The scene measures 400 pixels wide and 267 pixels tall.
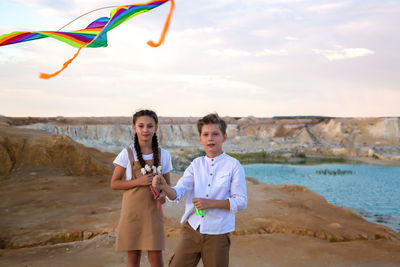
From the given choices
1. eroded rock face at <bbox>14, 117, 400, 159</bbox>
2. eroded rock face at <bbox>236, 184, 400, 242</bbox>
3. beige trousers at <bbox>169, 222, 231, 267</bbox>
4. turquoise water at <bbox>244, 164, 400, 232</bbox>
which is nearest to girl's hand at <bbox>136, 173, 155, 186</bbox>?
beige trousers at <bbox>169, 222, 231, 267</bbox>

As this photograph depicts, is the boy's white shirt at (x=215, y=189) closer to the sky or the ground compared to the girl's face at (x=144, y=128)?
closer to the ground

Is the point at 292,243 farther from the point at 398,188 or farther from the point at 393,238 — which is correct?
the point at 398,188

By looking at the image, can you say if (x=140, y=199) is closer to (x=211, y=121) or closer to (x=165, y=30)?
(x=211, y=121)

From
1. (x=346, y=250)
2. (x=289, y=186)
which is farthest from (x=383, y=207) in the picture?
(x=346, y=250)

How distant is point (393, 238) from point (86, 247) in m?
5.59

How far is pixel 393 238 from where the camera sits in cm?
692

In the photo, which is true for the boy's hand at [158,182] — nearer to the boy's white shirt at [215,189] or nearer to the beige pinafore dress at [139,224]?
the boy's white shirt at [215,189]

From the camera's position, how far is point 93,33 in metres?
3.90

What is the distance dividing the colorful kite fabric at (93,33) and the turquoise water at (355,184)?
28.0 ft

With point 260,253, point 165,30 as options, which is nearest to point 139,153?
point 165,30

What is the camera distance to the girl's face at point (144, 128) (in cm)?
311

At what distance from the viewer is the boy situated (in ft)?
8.18

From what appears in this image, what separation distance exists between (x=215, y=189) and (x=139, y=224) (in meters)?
0.85

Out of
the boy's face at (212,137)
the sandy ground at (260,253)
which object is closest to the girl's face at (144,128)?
the boy's face at (212,137)
